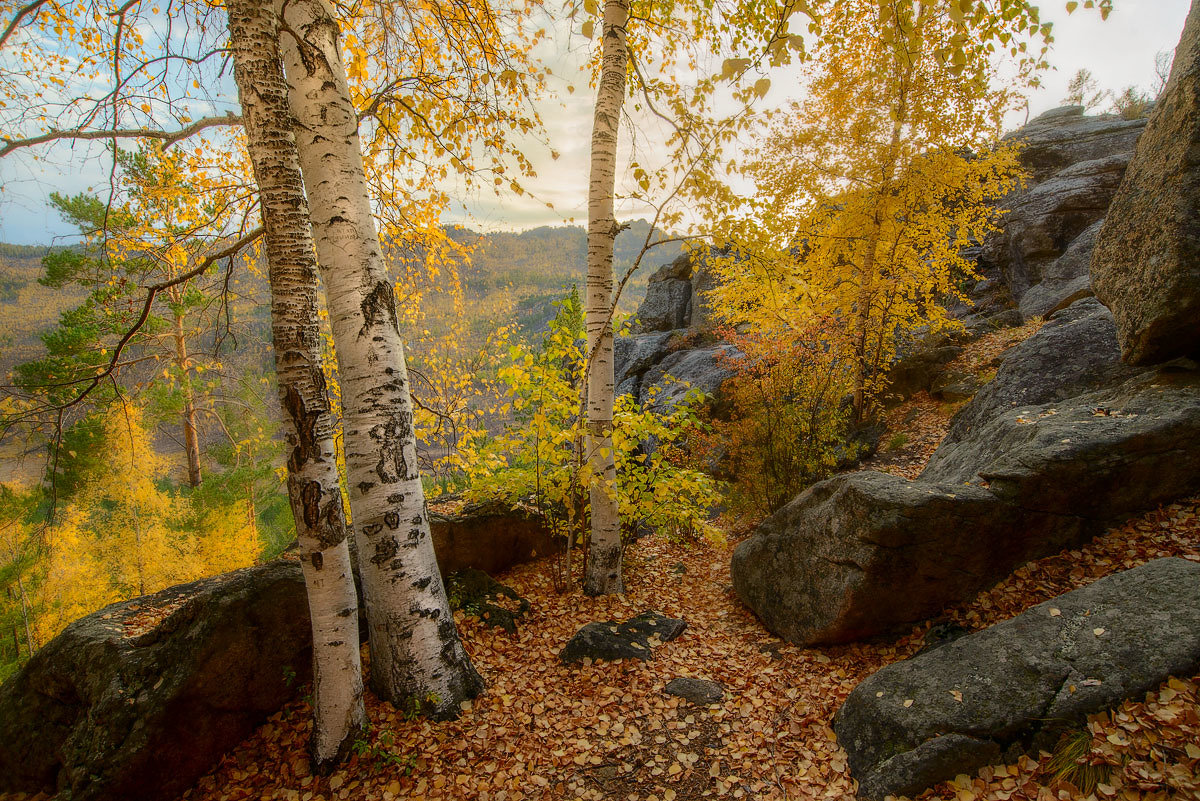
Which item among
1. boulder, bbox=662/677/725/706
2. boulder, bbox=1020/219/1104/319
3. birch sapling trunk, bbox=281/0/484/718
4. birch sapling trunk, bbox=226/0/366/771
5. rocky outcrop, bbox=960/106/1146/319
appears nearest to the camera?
birch sapling trunk, bbox=226/0/366/771

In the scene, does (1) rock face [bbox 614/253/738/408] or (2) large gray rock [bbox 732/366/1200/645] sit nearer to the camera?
(2) large gray rock [bbox 732/366/1200/645]

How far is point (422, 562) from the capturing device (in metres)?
3.22

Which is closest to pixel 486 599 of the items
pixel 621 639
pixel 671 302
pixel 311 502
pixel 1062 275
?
pixel 621 639

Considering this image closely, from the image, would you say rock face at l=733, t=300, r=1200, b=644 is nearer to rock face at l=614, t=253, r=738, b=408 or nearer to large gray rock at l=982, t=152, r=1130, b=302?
rock face at l=614, t=253, r=738, b=408

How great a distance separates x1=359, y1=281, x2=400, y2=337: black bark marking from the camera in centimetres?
303

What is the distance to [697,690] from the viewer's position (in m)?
3.91

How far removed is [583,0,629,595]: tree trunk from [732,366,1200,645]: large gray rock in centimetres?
218

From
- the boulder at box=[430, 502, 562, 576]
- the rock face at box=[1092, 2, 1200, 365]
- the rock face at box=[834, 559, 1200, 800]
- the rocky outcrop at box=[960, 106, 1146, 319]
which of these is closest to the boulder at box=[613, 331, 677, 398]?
the rocky outcrop at box=[960, 106, 1146, 319]

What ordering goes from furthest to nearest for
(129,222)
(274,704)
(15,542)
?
1. (15,542)
2. (129,222)
3. (274,704)

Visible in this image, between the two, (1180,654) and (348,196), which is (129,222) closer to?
(348,196)

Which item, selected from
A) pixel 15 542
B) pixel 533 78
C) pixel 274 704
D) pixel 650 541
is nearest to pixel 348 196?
pixel 533 78

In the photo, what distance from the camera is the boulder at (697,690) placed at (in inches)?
150

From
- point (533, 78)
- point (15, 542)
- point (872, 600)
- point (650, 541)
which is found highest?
point (533, 78)

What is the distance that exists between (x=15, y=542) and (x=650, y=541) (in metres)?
17.1
